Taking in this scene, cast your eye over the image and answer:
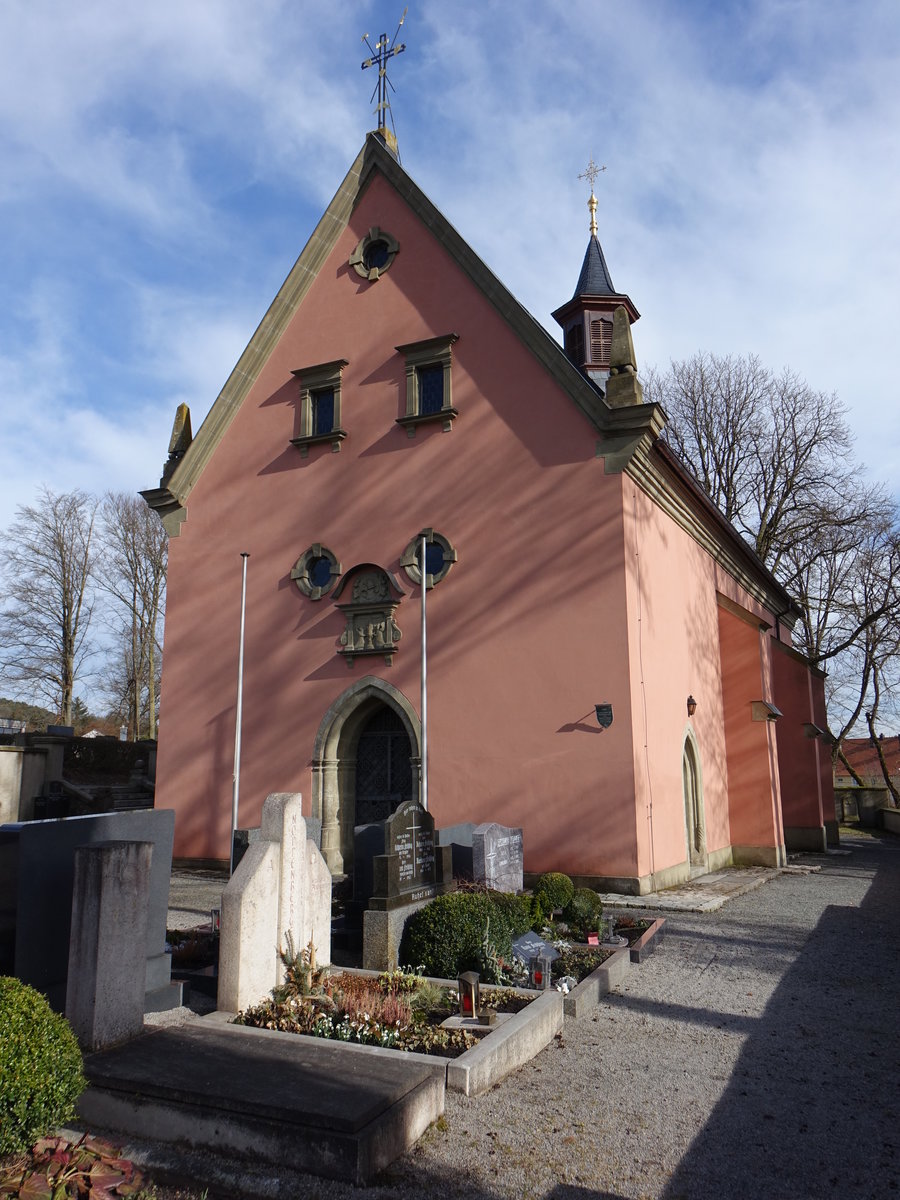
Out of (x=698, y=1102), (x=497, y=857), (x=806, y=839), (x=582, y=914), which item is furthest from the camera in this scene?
(x=806, y=839)

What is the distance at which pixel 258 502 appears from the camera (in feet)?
58.4

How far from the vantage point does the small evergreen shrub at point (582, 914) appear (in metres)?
9.64

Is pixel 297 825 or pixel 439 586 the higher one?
pixel 439 586

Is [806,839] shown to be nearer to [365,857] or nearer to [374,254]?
[365,857]

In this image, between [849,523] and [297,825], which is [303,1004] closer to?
[297,825]

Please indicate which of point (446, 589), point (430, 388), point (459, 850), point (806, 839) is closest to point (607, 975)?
point (459, 850)

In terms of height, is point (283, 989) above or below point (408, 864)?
below

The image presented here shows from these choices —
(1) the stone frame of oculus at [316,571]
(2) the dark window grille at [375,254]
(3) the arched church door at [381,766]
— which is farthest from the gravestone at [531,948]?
(2) the dark window grille at [375,254]

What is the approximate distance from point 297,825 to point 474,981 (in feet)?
6.32

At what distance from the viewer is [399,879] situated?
8578mm

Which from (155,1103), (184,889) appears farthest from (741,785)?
(155,1103)

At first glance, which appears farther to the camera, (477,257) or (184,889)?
(477,257)

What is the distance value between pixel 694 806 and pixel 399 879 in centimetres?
996

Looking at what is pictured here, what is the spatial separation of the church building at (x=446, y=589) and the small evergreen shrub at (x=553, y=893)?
277cm
